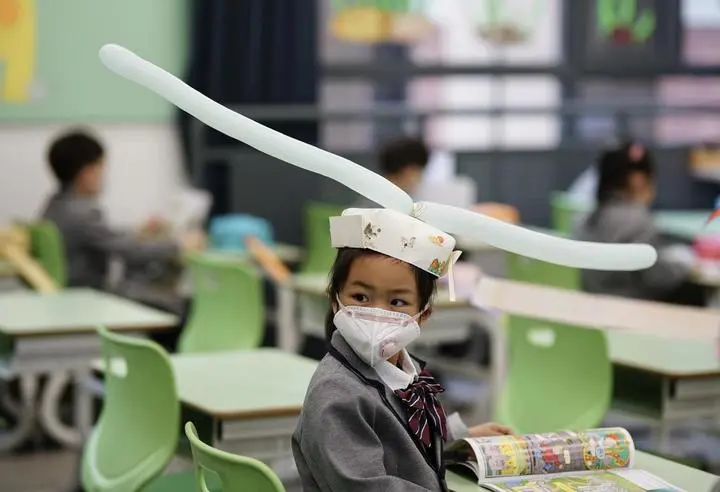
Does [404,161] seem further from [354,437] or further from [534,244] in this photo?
[354,437]

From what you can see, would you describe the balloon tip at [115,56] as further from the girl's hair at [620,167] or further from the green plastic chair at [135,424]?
the girl's hair at [620,167]

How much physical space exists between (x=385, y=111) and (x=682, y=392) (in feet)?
15.4

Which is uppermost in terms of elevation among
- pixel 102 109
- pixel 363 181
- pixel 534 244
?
pixel 363 181

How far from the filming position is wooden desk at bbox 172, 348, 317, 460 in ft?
10.4

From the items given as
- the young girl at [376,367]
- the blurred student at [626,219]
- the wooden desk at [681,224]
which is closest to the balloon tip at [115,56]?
the young girl at [376,367]

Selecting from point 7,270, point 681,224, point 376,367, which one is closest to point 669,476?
point 376,367

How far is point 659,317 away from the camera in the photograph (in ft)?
11.0

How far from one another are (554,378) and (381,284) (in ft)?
5.51

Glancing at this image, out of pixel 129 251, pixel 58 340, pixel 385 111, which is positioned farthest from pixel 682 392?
pixel 385 111

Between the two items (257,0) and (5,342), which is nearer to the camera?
(5,342)

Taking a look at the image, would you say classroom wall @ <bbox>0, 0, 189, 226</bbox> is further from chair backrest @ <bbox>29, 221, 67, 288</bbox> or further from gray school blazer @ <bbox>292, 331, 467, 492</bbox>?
gray school blazer @ <bbox>292, 331, 467, 492</bbox>

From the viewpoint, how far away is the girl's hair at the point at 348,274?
2.28 meters

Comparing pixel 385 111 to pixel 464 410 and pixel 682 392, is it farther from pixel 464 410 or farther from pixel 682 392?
pixel 682 392

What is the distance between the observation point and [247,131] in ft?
7.59
